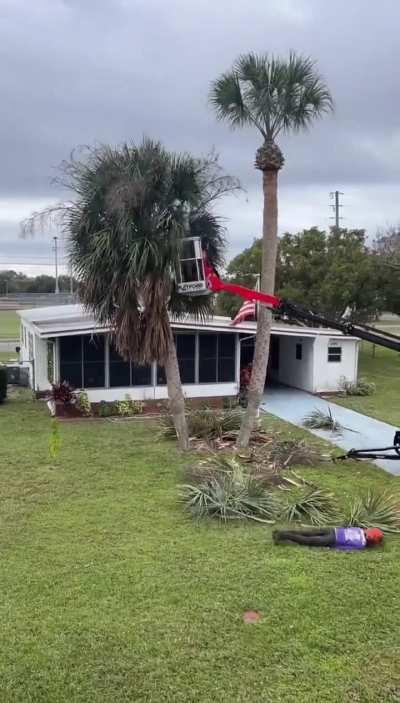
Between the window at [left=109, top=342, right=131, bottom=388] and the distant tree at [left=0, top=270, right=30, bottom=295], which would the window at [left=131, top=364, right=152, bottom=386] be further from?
the distant tree at [left=0, top=270, right=30, bottom=295]

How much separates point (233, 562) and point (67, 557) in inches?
77.7

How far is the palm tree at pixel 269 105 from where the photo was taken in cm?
1082

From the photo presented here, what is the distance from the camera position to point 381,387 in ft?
72.6

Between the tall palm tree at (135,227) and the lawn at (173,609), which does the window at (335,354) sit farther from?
A: the lawn at (173,609)

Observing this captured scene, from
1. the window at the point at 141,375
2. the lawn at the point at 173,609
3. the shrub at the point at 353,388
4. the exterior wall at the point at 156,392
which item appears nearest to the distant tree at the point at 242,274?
the shrub at the point at 353,388

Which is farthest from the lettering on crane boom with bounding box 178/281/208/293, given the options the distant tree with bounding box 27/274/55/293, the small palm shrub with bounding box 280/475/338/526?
the distant tree with bounding box 27/274/55/293

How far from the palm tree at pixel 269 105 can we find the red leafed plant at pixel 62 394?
6.48 meters

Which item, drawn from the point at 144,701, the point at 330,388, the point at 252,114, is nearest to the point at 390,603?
the point at 144,701

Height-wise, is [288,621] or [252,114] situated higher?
[252,114]

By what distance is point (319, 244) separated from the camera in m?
27.2

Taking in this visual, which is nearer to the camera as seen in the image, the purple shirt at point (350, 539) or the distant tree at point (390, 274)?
the purple shirt at point (350, 539)

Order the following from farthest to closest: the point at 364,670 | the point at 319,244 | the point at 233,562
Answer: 1. the point at 319,244
2. the point at 233,562
3. the point at 364,670

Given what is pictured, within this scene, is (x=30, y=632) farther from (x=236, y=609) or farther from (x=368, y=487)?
(x=368, y=487)

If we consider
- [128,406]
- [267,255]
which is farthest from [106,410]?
[267,255]
